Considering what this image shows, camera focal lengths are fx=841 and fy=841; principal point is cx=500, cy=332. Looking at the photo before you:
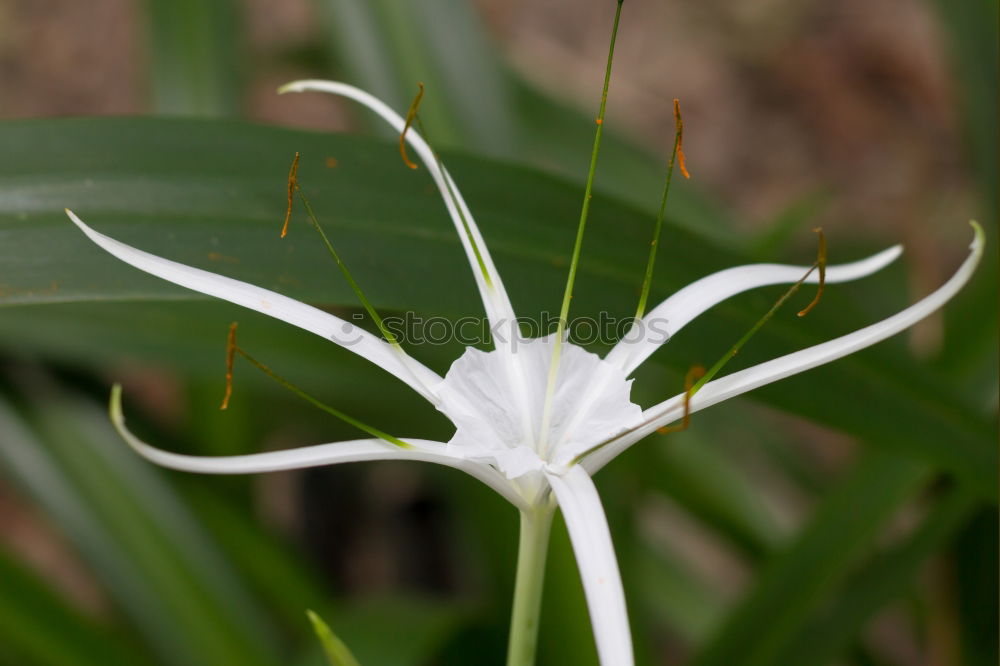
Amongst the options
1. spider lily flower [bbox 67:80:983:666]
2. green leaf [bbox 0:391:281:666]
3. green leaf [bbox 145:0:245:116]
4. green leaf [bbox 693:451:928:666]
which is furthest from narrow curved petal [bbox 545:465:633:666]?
green leaf [bbox 145:0:245:116]

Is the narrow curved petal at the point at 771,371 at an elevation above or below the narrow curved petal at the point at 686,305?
below

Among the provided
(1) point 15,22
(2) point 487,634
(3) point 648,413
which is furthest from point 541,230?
(1) point 15,22

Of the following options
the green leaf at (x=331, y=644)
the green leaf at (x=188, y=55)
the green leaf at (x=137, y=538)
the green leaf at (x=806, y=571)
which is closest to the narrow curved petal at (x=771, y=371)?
the green leaf at (x=331, y=644)

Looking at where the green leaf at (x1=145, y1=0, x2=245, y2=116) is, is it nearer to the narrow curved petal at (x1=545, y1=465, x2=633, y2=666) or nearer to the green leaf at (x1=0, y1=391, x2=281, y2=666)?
the green leaf at (x1=0, y1=391, x2=281, y2=666)

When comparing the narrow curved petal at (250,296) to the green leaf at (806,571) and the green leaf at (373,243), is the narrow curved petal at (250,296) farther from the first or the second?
the green leaf at (806,571)

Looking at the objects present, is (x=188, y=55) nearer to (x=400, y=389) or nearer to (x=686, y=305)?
(x=400, y=389)

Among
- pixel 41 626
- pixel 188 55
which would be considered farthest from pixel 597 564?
pixel 188 55
